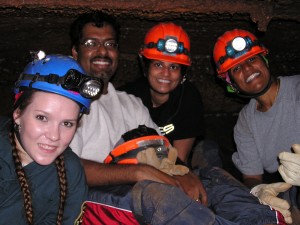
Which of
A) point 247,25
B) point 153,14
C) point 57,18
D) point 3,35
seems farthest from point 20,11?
point 247,25

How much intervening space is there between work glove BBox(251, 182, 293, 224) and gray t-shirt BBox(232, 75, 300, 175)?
0.75 meters

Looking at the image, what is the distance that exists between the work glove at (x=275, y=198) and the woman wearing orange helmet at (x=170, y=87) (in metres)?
1.24

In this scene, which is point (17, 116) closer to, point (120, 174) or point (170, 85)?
point (120, 174)

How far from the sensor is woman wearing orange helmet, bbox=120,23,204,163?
3.83 metres

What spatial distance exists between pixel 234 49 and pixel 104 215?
220 centimetres

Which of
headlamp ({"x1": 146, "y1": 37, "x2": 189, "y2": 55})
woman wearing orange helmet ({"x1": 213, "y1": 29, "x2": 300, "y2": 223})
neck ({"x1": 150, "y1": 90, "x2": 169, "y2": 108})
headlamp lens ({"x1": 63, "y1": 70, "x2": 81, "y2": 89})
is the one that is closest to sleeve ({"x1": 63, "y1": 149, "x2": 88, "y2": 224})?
headlamp lens ({"x1": 63, "y1": 70, "x2": 81, "y2": 89})

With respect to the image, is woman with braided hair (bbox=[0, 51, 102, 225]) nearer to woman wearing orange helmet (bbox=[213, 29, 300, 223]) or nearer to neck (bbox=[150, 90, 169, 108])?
neck (bbox=[150, 90, 169, 108])

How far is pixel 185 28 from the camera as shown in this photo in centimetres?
407

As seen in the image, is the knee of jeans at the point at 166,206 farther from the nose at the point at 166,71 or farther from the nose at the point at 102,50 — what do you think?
→ the nose at the point at 166,71

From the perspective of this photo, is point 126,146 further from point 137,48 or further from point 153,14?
point 137,48

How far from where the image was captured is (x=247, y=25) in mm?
4062

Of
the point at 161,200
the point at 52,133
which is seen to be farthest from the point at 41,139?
the point at 161,200

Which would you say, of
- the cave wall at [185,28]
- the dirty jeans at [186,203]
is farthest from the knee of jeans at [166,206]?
the cave wall at [185,28]

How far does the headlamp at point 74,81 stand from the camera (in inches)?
90.2
